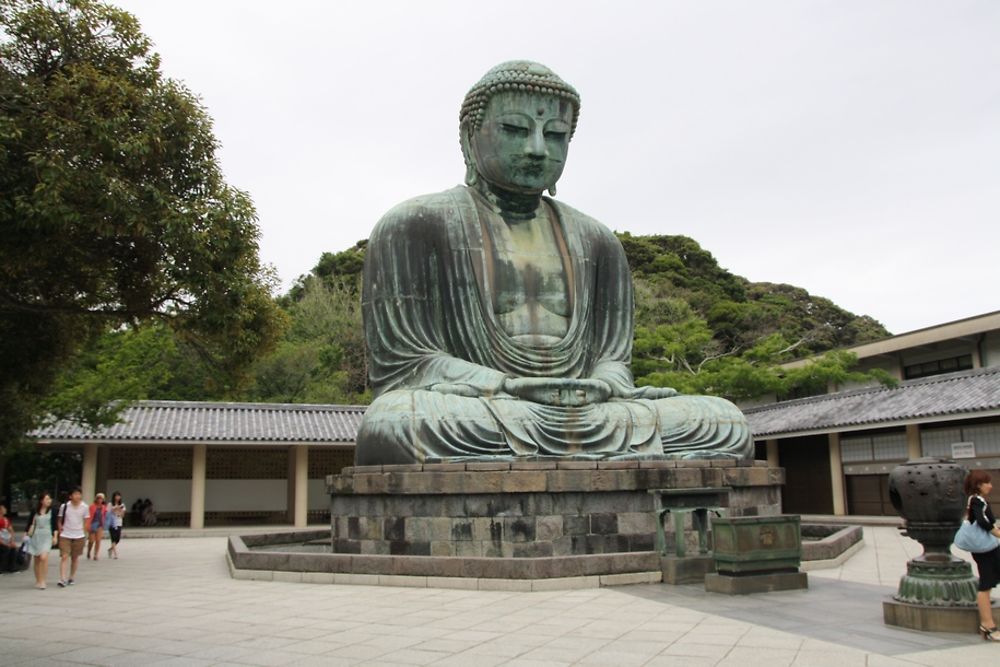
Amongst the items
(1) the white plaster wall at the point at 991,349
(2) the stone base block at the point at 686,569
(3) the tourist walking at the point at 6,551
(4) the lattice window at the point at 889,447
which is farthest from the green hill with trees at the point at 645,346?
(2) the stone base block at the point at 686,569

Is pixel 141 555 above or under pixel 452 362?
under

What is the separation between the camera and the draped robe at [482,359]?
910 centimetres

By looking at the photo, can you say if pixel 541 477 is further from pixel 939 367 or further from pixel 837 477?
pixel 939 367

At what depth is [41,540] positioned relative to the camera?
9.83m

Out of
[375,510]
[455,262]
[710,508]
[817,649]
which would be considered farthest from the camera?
[455,262]

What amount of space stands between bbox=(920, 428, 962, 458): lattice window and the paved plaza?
38.8 ft

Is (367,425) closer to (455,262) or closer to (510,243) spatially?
(455,262)

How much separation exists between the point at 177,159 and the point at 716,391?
54.6 ft

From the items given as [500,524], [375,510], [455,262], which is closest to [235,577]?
[375,510]

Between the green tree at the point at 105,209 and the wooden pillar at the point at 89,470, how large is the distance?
9918 millimetres

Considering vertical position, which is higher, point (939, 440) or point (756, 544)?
point (939, 440)

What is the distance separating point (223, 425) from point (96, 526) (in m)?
8.95

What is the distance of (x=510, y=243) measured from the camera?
1096cm

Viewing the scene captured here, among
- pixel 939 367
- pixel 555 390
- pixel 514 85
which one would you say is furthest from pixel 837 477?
pixel 514 85
